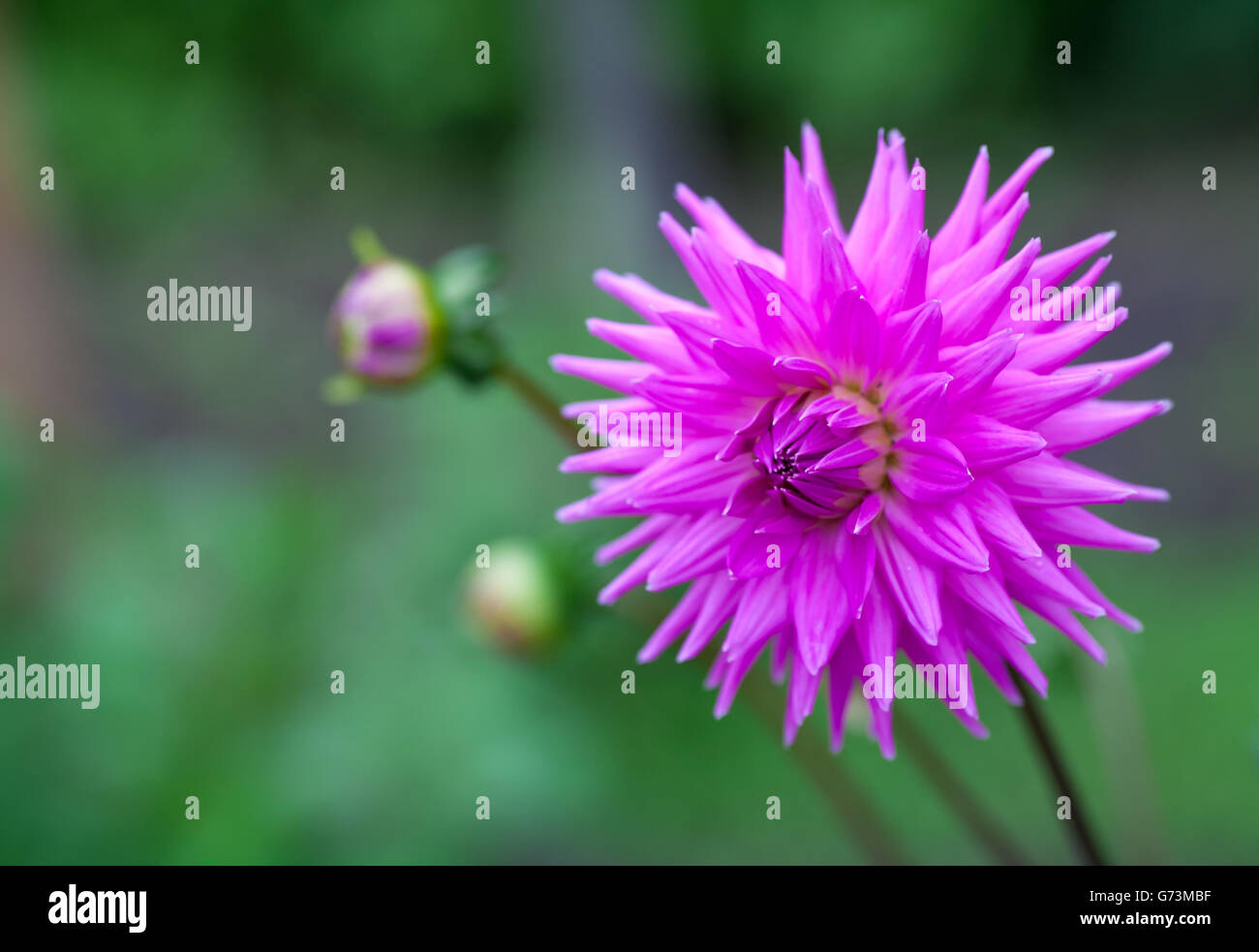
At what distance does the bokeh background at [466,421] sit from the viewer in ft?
10.7

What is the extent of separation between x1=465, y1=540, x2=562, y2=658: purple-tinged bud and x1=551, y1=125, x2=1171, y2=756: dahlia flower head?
2.88 feet

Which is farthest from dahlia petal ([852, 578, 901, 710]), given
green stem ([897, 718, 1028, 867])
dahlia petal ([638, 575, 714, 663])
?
green stem ([897, 718, 1028, 867])

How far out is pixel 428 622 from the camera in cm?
334

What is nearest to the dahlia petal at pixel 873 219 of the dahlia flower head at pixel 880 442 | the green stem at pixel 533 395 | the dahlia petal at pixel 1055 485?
the dahlia flower head at pixel 880 442

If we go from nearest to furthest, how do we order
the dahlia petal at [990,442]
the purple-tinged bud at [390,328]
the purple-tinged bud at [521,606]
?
1. the dahlia petal at [990,442]
2. the purple-tinged bud at [390,328]
3. the purple-tinged bud at [521,606]

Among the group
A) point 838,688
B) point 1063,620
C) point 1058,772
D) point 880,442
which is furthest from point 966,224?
point 1058,772

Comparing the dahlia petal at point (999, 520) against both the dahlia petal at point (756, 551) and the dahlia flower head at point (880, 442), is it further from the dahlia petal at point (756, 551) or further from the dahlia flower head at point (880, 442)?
the dahlia petal at point (756, 551)

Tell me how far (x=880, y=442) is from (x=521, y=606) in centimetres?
110

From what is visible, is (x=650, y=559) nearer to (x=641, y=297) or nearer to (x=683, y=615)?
(x=683, y=615)

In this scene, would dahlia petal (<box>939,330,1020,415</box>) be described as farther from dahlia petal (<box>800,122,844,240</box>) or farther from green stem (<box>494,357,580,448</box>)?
green stem (<box>494,357,580,448</box>)

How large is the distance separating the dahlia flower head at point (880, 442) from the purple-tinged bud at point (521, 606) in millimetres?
879

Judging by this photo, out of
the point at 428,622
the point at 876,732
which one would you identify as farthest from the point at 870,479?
the point at 428,622

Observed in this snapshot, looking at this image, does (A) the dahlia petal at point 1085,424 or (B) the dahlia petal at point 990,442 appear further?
(A) the dahlia petal at point 1085,424
